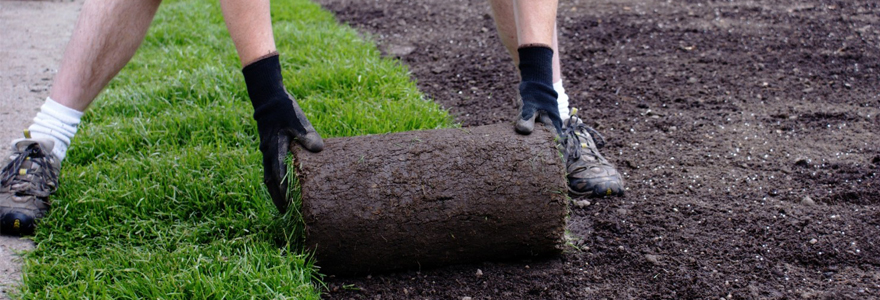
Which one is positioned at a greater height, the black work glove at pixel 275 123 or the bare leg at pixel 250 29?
the bare leg at pixel 250 29

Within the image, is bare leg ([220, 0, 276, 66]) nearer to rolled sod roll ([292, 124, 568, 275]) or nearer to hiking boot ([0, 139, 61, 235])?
rolled sod roll ([292, 124, 568, 275])

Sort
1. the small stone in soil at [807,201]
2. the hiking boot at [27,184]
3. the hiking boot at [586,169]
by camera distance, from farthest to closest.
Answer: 1. the hiking boot at [586,169]
2. the small stone in soil at [807,201]
3. the hiking boot at [27,184]

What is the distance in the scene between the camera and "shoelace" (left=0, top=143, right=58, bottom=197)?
2.56m

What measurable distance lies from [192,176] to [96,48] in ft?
1.95

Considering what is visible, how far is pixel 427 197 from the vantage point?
2113mm

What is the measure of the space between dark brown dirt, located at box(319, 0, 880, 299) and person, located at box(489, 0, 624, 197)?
0.33 ft

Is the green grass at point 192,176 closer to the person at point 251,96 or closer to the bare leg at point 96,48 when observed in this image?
the person at point 251,96

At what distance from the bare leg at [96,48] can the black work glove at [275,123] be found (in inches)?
32.6

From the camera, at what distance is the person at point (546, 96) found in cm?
233

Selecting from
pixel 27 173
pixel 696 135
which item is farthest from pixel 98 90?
pixel 696 135

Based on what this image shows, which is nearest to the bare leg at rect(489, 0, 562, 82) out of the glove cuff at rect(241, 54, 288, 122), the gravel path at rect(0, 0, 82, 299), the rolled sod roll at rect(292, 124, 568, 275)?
the rolled sod roll at rect(292, 124, 568, 275)

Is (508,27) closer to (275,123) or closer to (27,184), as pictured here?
(275,123)

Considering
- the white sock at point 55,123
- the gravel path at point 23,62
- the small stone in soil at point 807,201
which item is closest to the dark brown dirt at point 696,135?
the small stone in soil at point 807,201

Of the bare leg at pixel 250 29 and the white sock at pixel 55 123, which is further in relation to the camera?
the white sock at pixel 55 123
